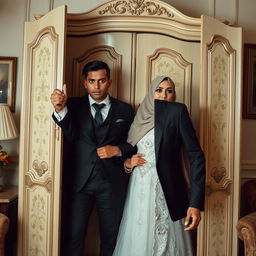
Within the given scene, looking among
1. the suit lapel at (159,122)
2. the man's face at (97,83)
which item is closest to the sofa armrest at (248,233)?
the suit lapel at (159,122)

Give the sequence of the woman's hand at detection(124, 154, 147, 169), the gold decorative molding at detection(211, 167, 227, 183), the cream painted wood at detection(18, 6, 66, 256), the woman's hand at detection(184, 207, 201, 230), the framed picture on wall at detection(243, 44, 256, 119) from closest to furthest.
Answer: the woman's hand at detection(184, 207, 201, 230) → the woman's hand at detection(124, 154, 147, 169) → the cream painted wood at detection(18, 6, 66, 256) → the gold decorative molding at detection(211, 167, 227, 183) → the framed picture on wall at detection(243, 44, 256, 119)

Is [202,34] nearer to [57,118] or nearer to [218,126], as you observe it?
[218,126]

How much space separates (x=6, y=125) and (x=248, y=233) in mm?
1863

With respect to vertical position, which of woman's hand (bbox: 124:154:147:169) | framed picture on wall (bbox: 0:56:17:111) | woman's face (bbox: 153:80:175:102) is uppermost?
framed picture on wall (bbox: 0:56:17:111)

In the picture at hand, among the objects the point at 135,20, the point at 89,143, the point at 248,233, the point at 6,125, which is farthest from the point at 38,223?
the point at 135,20

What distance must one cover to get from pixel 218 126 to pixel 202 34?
0.66 m

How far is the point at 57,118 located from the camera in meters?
2.20

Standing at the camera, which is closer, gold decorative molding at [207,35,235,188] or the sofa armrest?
the sofa armrest

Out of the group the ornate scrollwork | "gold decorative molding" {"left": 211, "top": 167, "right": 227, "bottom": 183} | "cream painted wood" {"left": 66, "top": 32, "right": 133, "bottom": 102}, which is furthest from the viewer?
"cream painted wood" {"left": 66, "top": 32, "right": 133, "bottom": 102}

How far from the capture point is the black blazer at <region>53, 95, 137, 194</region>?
2.30 meters

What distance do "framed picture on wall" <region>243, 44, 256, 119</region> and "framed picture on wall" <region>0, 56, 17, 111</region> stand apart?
2.05 m

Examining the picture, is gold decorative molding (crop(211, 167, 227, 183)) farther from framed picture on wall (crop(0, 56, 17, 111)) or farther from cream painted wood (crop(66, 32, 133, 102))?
framed picture on wall (crop(0, 56, 17, 111))

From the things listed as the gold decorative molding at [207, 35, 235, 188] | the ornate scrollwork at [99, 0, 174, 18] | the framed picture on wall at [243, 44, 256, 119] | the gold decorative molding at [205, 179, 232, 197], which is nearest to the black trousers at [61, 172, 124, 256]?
the gold decorative molding at [205, 179, 232, 197]

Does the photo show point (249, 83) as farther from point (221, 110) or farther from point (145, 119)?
point (145, 119)
